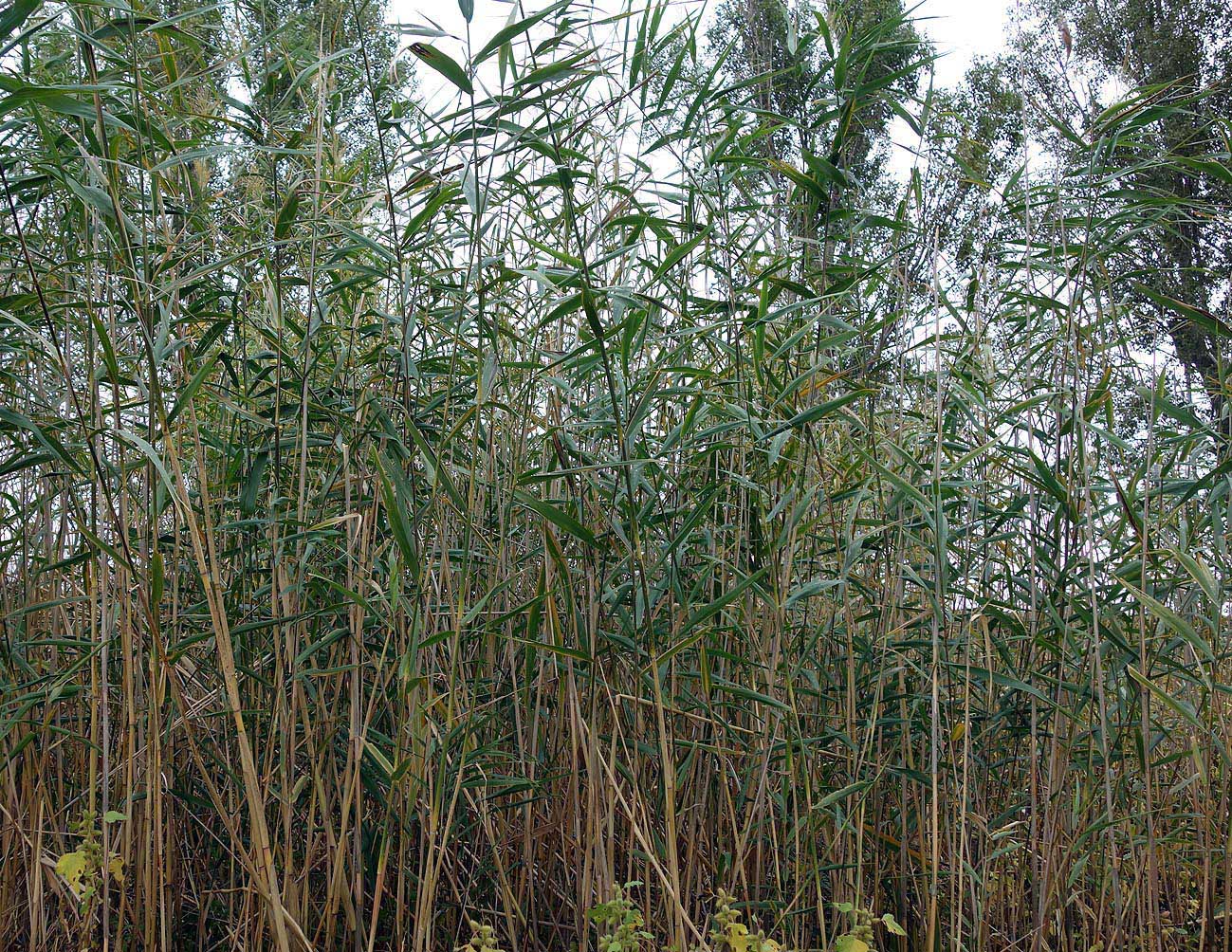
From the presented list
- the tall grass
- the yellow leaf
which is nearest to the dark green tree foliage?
the tall grass

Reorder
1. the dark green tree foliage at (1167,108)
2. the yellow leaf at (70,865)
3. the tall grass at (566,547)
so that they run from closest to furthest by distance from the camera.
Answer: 1. the yellow leaf at (70,865)
2. the tall grass at (566,547)
3. the dark green tree foliage at (1167,108)

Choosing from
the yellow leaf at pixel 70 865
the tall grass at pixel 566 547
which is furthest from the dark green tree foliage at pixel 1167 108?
the yellow leaf at pixel 70 865

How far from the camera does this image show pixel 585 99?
2166 millimetres

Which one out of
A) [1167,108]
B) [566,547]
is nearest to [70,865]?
[566,547]

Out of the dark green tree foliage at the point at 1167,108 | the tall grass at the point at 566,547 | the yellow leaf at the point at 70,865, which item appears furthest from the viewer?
the dark green tree foliage at the point at 1167,108

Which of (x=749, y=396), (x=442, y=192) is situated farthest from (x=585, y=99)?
(x=749, y=396)

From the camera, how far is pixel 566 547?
2113 mm

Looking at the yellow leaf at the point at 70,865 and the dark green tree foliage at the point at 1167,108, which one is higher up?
the dark green tree foliage at the point at 1167,108

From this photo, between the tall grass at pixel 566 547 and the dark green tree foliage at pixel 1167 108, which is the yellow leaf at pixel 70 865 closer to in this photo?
the tall grass at pixel 566 547

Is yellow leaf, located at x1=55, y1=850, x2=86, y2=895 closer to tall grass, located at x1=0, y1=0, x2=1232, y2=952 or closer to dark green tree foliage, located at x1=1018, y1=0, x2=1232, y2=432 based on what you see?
tall grass, located at x1=0, y1=0, x2=1232, y2=952

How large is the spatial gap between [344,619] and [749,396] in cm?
100

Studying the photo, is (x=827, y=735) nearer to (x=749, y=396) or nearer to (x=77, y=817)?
(x=749, y=396)

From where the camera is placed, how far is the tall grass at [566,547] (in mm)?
1770

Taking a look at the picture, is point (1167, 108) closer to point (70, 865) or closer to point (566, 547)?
point (566, 547)
